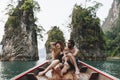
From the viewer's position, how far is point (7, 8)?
223ft

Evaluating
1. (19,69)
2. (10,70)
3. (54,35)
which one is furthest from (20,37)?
(10,70)

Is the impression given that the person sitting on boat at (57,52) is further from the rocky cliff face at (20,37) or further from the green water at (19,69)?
the rocky cliff face at (20,37)

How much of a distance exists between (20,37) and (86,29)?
16.4 m

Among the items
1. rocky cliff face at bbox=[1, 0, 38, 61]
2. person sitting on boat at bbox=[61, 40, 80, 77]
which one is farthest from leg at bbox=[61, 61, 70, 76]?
rocky cliff face at bbox=[1, 0, 38, 61]

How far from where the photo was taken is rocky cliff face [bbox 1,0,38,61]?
6506cm

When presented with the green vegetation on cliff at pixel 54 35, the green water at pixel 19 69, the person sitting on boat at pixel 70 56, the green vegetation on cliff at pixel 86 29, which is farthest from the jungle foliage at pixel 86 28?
the person sitting on boat at pixel 70 56

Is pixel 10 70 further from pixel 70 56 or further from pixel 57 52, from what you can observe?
pixel 70 56

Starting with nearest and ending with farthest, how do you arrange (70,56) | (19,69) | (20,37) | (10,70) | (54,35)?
(70,56), (10,70), (19,69), (20,37), (54,35)

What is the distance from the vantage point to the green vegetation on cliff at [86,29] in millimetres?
71062

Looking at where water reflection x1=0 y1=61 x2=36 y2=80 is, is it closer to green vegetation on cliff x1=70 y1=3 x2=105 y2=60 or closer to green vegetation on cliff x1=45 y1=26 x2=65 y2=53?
green vegetation on cliff x1=70 y1=3 x2=105 y2=60

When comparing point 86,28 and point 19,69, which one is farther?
point 86,28

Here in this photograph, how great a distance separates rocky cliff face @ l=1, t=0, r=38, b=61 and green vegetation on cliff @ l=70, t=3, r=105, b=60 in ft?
34.1

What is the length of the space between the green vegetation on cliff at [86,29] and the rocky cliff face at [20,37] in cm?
1040

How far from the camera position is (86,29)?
72.4m
